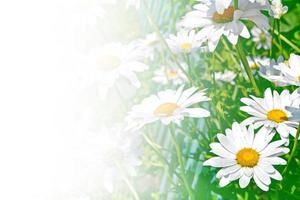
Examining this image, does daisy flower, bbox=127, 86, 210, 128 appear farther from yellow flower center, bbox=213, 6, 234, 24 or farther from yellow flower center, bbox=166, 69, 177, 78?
yellow flower center, bbox=166, 69, 177, 78

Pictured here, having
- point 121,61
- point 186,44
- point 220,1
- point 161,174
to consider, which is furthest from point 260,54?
point 220,1

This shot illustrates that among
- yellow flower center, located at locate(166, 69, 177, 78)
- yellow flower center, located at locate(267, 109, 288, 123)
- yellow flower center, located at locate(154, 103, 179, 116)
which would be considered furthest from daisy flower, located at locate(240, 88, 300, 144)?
yellow flower center, located at locate(166, 69, 177, 78)

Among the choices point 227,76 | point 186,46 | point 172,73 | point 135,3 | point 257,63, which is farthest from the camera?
point 172,73

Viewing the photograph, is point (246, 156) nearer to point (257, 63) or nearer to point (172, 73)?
point (257, 63)

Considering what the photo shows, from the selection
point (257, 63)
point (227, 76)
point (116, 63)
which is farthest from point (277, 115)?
point (227, 76)

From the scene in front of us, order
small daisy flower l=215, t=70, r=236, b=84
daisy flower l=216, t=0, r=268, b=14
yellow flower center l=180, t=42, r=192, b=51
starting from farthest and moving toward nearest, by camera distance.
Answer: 1. small daisy flower l=215, t=70, r=236, b=84
2. yellow flower center l=180, t=42, r=192, b=51
3. daisy flower l=216, t=0, r=268, b=14

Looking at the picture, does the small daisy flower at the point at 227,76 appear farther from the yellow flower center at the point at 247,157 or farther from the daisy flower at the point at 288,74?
the yellow flower center at the point at 247,157

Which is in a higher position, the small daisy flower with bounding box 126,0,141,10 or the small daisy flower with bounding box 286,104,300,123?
the small daisy flower with bounding box 126,0,141,10

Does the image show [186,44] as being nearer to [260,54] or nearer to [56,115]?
[260,54]
